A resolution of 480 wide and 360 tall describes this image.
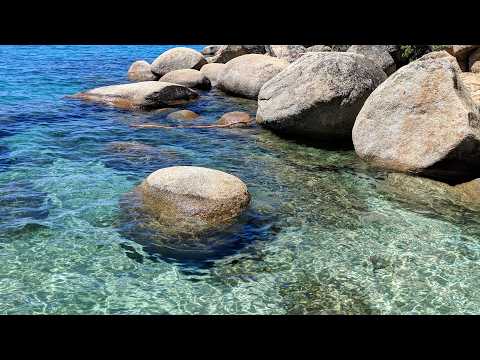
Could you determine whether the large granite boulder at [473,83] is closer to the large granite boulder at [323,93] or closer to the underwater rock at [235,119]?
the large granite boulder at [323,93]

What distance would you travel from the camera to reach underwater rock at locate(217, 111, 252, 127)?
14695 millimetres

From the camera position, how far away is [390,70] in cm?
1702

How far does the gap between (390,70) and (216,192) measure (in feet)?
35.6

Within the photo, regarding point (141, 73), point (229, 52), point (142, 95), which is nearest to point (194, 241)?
point (142, 95)

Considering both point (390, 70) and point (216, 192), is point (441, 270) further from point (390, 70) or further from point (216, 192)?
point (390, 70)

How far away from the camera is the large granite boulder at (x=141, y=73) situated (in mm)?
21823

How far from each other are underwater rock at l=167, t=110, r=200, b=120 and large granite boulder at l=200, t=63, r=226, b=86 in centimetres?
466

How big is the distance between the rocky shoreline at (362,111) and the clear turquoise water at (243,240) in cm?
58

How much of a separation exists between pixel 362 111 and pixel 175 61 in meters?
11.9

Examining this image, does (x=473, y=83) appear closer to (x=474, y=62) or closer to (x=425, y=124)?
(x=474, y=62)

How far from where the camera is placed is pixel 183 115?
607 inches

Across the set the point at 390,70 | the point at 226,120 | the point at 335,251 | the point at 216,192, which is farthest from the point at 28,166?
the point at 390,70

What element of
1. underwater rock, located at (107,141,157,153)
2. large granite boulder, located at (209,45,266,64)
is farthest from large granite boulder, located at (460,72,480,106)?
large granite boulder, located at (209,45,266,64)
